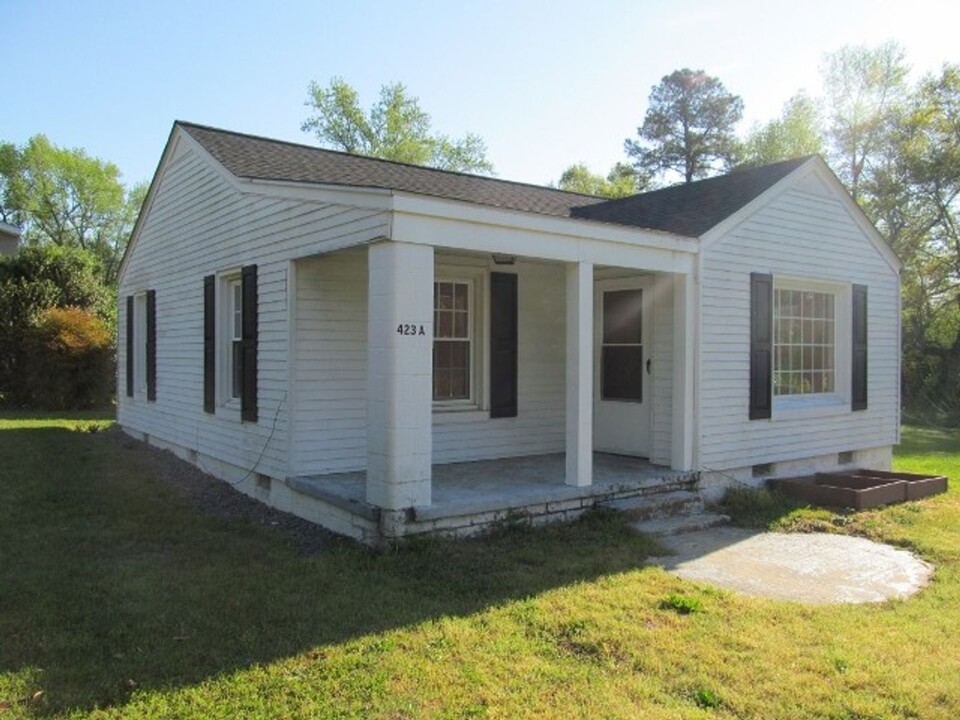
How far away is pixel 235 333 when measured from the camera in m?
8.73

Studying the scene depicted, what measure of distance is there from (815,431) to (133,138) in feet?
74.3

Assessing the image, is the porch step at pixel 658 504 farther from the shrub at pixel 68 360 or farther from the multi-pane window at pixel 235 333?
the shrub at pixel 68 360

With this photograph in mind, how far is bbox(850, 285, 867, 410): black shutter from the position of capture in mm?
9797

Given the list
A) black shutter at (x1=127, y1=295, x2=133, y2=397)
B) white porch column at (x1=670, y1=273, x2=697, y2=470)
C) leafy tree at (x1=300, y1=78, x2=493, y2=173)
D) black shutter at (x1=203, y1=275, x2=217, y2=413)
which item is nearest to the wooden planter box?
white porch column at (x1=670, y1=273, x2=697, y2=470)

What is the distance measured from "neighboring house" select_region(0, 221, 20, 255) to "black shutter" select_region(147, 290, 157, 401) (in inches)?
557

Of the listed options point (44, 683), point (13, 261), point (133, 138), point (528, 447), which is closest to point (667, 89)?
point (133, 138)

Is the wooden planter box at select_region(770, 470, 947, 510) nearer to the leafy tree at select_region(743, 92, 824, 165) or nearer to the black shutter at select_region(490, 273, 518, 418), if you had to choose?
the black shutter at select_region(490, 273, 518, 418)

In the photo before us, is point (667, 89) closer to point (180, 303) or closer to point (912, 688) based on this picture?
point (180, 303)

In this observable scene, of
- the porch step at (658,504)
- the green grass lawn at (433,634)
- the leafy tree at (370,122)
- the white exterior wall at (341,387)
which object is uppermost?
the leafy tree at (370,122)

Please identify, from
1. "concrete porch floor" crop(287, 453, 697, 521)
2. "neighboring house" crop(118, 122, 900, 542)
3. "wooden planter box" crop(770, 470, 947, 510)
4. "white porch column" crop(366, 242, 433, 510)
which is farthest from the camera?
"wooden planter box" crop(770, 470, 947, 510)

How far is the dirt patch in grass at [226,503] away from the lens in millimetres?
6254

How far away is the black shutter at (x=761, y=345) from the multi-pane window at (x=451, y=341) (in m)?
3.24

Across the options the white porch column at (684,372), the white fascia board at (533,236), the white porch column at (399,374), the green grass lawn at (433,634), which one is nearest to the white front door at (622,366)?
the white porch column at (684,372)

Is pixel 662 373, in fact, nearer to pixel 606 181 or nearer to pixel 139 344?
pixel 139 344
